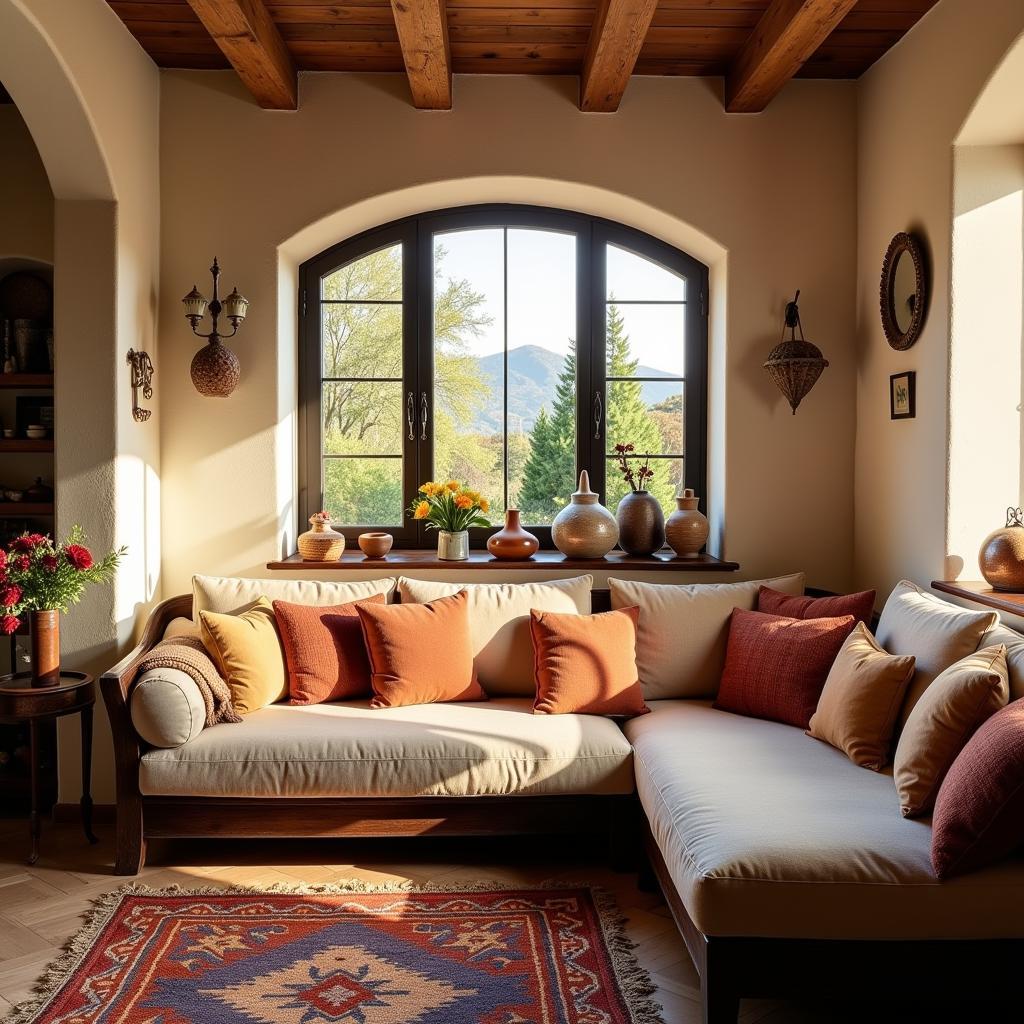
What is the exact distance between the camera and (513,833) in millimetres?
3340

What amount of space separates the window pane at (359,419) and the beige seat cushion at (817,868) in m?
2.42

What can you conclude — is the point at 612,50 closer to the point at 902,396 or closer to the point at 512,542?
the point at 902,396

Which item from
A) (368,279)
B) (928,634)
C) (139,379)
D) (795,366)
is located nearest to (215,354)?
(139,379)

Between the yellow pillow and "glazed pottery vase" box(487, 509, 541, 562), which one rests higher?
"glazed pottery vase" box(487, 509, 541, 562)

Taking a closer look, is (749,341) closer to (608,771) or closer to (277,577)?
(608,771)

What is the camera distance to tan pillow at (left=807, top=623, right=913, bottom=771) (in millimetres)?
2910

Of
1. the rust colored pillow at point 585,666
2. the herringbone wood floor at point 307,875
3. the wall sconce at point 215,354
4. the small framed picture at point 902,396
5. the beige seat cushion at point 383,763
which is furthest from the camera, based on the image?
the wall sconce at point 215,354

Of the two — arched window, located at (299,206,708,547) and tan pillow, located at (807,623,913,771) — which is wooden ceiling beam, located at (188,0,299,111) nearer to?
arched window, located at (299,206,708,547)

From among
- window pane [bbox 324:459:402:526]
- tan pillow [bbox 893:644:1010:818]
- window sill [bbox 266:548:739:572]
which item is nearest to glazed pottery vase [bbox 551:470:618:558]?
window sill [bbox 266:548:739:572]

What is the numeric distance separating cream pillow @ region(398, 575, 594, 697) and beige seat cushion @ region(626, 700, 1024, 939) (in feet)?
3.88

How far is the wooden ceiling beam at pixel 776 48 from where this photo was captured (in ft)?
10.8

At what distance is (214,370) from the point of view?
13.3ft

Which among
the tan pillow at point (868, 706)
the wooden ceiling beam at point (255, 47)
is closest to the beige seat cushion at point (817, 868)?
the tan pillow at point (868, 706)

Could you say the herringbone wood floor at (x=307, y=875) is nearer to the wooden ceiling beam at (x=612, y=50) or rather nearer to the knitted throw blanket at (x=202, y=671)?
the knitted throw blanket at (x=202, y=671)
